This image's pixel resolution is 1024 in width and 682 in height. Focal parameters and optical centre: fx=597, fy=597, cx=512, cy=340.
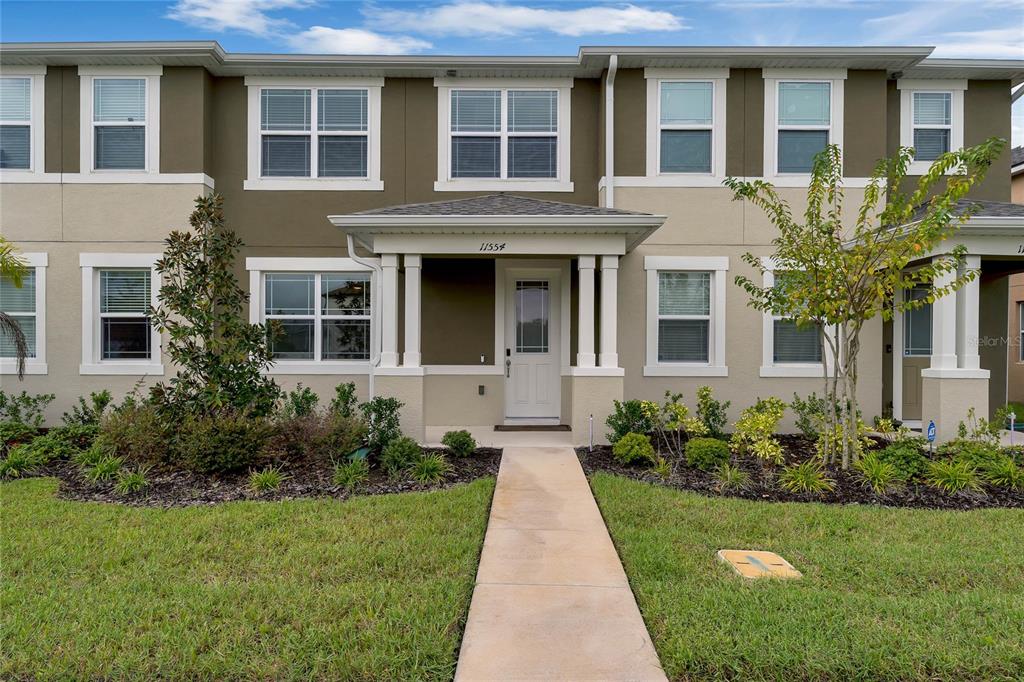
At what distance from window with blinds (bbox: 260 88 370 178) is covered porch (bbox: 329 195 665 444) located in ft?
5.01

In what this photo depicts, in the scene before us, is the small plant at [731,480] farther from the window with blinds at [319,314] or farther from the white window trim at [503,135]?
the window with blinds at [319,314]

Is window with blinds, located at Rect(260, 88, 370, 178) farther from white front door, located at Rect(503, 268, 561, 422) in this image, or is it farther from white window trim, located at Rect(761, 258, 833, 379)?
white window trim, located at Rect(761, 258, 833, 379)

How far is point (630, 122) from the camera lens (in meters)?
9.91

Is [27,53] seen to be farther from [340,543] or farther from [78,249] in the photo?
[340,543]

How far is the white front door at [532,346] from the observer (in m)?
10.5

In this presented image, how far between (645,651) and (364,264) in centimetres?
757

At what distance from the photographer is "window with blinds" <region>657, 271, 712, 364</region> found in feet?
32.9

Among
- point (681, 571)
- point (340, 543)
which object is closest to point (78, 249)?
point (340, 543)

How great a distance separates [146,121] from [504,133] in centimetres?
597

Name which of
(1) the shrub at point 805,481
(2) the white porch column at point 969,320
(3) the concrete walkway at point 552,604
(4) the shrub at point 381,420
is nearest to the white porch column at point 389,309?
(4) the shrub at point 381,420

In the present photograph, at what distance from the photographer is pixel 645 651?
3.30 m

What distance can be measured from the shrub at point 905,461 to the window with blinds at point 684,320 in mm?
3312

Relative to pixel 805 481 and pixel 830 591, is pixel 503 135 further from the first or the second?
pixel 830 591

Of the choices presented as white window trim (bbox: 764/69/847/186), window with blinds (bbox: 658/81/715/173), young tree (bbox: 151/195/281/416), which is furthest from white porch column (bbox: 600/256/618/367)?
young tree (bbox: 151/195/281/416)
